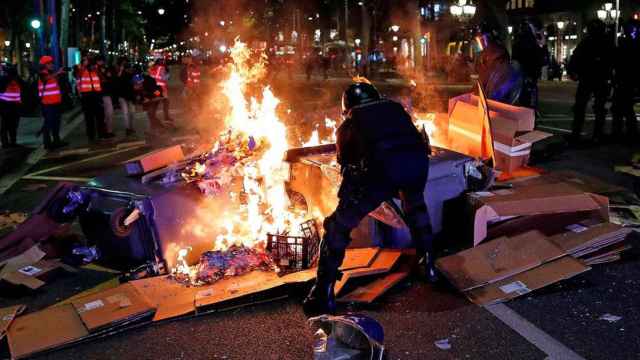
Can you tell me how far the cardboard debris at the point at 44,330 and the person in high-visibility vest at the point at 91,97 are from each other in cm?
1062

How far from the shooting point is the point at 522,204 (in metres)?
5.50

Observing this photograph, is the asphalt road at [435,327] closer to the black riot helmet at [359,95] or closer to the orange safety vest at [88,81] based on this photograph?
the black riot helmet at [359,95]

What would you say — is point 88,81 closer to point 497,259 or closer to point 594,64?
point 594,64

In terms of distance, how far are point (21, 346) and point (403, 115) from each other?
2932 millimetres

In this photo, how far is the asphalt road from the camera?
3943 mm

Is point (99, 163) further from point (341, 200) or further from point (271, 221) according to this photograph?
point (341, 200)

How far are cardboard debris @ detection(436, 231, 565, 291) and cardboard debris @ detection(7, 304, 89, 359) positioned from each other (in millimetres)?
2683

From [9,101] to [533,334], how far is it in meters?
12.0

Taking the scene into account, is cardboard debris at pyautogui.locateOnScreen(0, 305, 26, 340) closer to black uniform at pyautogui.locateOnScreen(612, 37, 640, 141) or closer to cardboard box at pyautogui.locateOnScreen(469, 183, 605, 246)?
cardboard box at pyautogui.locateOnScreen(469, 183, 605, 246)

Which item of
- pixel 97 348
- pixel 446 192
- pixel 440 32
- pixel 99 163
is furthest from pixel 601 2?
pixel 97 348

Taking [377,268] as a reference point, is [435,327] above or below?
below

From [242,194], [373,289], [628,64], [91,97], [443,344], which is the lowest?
[443,344]

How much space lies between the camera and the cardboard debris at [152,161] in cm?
602

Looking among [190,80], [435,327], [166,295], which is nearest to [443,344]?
[435,327]
